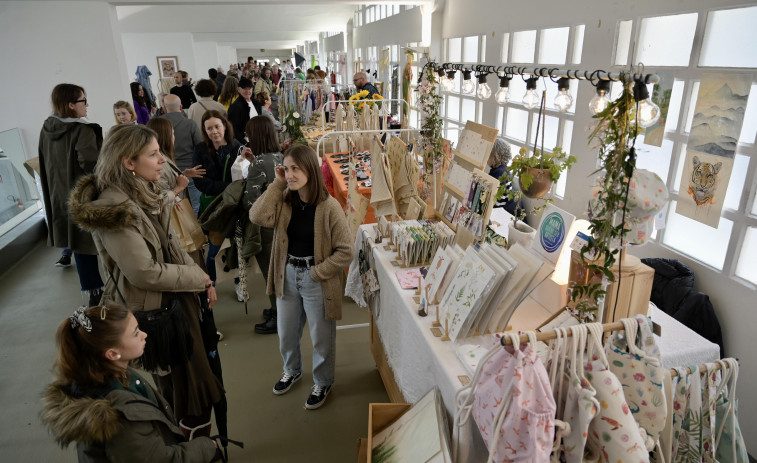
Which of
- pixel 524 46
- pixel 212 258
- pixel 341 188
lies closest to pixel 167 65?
pixel 341 188

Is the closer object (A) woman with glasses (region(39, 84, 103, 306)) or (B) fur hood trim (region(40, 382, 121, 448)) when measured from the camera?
(B) fur hood trim (region(40, 382, 121, 448))

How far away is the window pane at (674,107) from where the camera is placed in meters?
2.77

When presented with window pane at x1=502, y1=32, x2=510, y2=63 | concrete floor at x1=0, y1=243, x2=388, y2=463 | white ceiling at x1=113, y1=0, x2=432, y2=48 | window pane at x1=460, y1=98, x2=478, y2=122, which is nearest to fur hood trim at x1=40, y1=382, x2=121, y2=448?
concrete floor at x1=0, y1=243, x2=388, y2=463

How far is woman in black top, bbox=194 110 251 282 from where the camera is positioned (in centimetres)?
346

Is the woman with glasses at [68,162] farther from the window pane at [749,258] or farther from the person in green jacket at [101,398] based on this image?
the window pane at [749,258]

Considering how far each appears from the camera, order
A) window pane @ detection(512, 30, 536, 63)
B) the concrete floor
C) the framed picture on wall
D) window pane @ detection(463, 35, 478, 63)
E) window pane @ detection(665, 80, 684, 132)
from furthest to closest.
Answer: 1. the framed picture on wall
2. window pane @ detection(463, 35, 478, 63)
3. window pane @ detection(512, 30, 536, 63)
4. window pane @ detection(665, 80, 684, 132)
5. the concrete floor

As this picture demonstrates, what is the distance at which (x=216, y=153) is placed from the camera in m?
3.59

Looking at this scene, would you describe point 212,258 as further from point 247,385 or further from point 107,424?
point 107,424

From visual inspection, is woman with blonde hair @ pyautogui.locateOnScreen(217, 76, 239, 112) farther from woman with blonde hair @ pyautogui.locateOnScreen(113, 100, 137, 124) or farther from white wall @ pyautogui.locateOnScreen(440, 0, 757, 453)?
white wall @ pyautogui.locateOnScreen(440, 0, 757, 453)

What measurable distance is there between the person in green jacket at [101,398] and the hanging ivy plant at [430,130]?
2066 mm

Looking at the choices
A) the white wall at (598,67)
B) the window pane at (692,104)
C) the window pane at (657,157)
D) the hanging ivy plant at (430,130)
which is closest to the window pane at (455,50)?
the white wall at (598,67)

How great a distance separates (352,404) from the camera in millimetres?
2801

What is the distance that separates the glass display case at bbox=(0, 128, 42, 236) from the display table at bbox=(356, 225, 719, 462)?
177 inches

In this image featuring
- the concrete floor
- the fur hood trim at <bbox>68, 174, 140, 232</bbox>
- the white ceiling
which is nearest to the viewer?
the fur hood trim at <bbox>68, 174, 140, 232</bbox>
